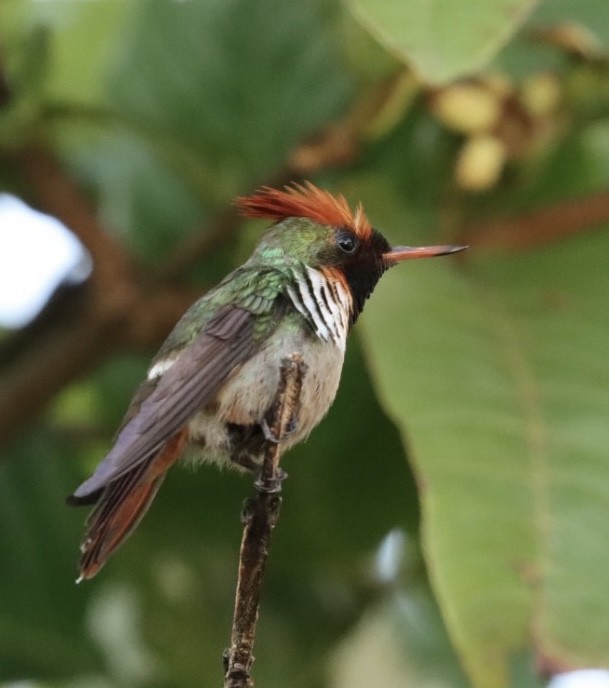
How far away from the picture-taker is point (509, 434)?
1701 millimetres

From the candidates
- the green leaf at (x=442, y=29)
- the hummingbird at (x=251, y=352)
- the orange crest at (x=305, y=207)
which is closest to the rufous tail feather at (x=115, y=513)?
the hummingbird at (x=251, y=352)

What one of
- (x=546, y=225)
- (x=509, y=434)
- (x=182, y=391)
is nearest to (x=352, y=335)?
(x=546, y=225)

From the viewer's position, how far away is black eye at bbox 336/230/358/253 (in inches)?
63.9

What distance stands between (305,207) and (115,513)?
460 millimetres

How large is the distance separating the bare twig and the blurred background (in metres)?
0.36

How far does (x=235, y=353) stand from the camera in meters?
1.44

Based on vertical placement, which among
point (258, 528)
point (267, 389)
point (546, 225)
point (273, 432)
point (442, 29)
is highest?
point (546, 225)

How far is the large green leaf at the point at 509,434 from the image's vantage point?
4.81ft

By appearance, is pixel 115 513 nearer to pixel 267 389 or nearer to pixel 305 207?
pixel 267 389

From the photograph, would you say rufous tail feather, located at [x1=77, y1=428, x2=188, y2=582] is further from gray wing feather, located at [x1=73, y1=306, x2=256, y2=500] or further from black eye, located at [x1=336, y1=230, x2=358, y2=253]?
black eye, located at [x1=336, y1=230, x2=358, y2=253]

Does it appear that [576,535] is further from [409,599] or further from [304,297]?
[409,599]

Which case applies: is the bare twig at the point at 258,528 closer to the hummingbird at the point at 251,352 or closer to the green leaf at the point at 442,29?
the hummingbird at the point at 251,352

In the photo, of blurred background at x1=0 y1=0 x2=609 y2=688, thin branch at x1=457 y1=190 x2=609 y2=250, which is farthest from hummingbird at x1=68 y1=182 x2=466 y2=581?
thin branch at x1=457 y1=190 x2=609 y2=250

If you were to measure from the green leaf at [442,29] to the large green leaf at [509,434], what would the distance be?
45 centimetres
